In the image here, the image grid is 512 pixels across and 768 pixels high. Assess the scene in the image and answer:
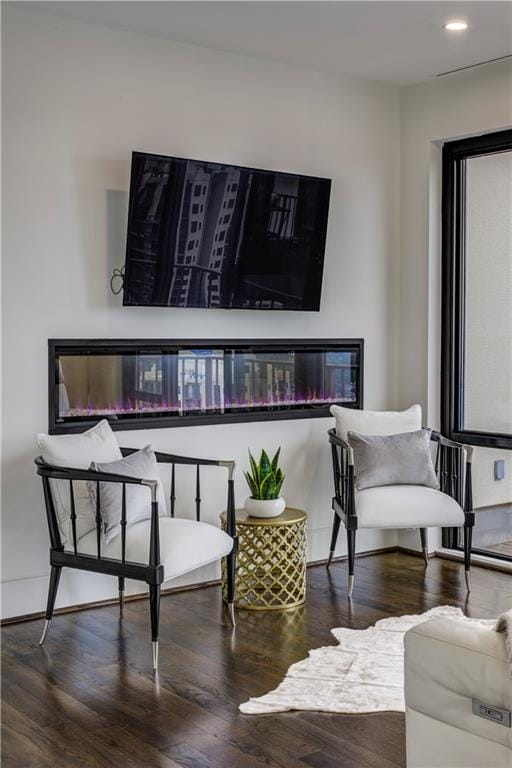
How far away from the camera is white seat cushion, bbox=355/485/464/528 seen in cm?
463

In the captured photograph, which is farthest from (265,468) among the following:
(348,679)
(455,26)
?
(455,26)

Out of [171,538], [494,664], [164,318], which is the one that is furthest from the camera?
[164,318]

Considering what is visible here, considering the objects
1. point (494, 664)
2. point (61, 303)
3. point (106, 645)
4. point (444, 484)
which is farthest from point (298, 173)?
point (494, 664)

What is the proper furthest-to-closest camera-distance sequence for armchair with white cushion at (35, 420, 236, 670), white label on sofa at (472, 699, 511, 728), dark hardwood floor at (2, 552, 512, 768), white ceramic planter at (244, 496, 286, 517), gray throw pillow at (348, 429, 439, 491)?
gray throw pillow at (348, 429, 439, 491)
white ceramic planter at (244, 496, 286, 517)
armchair with white cushion at (35, 420, 236, 670)
dark hardwood floor at (2, 552, 512, 768)
white label on sofa at (472, 699, 511, 728)

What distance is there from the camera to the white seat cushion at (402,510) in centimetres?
463

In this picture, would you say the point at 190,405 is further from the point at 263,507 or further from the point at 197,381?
the point at 263,507

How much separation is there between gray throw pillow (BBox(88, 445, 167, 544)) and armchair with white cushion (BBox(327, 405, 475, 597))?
1.07m

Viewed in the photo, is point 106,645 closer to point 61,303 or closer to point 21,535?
point 21,535

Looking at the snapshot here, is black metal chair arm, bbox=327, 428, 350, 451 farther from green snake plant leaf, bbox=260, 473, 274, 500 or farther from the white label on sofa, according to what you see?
the white label on sofa

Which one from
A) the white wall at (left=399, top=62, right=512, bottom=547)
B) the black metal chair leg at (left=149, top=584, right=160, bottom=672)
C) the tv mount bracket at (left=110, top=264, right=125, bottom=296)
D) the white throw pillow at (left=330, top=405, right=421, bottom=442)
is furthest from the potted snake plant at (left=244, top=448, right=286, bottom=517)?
the white wall at (left=399, top=62, right=512, bottom=547)

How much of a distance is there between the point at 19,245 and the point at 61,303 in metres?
0.33

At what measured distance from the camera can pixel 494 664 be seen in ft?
6.91

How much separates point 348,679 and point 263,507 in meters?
1.17

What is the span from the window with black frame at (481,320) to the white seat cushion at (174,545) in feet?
6.43
